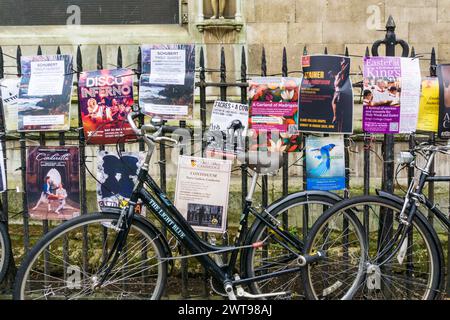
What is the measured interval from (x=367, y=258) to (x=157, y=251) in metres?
1.45

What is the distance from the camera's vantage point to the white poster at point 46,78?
153 inches

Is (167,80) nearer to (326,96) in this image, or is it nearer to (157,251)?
(326,96)

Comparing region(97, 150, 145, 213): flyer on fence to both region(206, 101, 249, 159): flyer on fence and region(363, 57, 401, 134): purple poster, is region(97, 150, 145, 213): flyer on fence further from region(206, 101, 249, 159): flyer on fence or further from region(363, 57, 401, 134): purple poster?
region(363, 57, 401, 134): purple poster

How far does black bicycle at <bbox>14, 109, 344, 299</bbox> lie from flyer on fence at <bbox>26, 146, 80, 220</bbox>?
339mm

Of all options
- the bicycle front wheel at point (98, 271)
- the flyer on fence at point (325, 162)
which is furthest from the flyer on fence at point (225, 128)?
the bicycle front wheel at point (98, 271)

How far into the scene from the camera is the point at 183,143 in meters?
3.77

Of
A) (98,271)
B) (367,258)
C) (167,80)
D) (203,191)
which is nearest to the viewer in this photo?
(98,271)

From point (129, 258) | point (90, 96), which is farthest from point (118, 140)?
point (129, 258)

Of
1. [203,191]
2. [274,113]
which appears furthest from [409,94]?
[203,191]

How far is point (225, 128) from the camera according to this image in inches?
153
